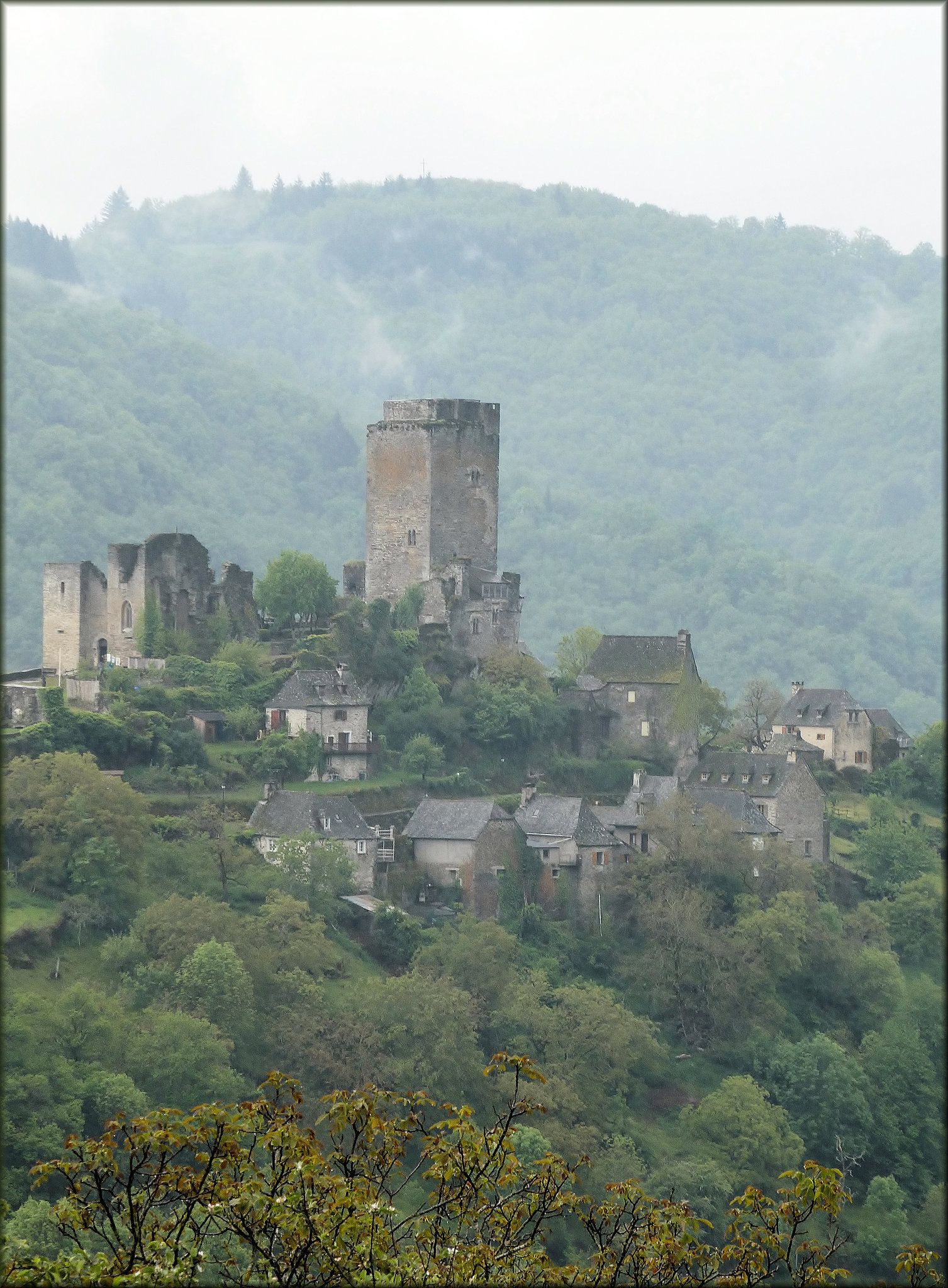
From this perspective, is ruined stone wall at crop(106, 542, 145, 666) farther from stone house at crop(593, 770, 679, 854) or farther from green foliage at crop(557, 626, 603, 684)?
green foliage at crop(557, 626, 603, 684)

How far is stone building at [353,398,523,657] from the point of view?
71.0 meters

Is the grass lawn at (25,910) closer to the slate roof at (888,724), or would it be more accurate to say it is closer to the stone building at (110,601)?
the stone building at (110,601)

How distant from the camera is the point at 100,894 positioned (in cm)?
5088

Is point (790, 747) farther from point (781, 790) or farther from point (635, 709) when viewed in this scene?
point (781, 790)

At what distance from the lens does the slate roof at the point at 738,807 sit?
6419 centimetres

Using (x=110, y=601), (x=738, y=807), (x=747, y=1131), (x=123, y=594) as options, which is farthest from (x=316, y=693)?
(x=747, y=1131)

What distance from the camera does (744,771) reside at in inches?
2677

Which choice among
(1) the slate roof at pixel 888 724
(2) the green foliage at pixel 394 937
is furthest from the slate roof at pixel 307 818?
(1) the slate roof at pixel 888 724

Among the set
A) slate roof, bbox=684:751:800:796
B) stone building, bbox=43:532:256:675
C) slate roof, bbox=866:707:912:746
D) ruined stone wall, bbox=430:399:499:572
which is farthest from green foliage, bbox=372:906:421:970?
slate roof, bbox=866:707:912:746

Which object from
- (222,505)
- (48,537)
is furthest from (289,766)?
(222,505)

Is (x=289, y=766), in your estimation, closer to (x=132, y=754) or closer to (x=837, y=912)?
(x=132, y=754)

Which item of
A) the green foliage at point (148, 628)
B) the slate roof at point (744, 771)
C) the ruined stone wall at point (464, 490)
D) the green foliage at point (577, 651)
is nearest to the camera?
the green foliage at point (148, 628)

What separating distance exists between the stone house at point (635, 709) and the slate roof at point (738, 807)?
2.96 m

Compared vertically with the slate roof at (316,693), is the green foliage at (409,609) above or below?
above
